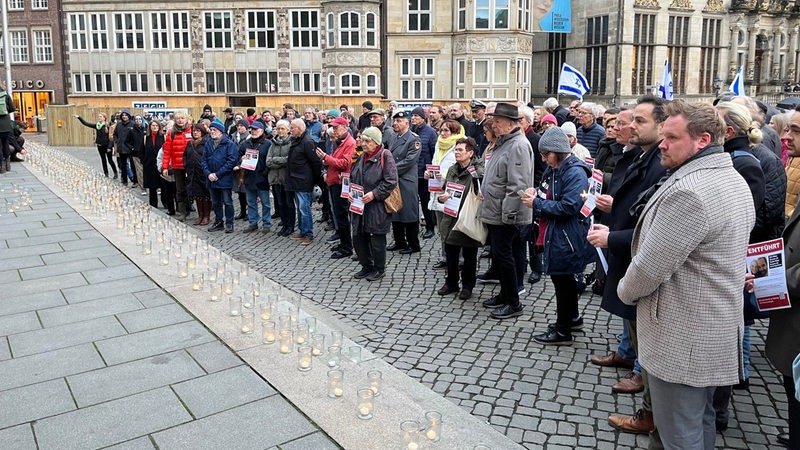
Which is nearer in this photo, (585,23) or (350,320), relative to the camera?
(350,320)

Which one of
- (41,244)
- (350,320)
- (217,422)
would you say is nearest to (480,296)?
(350,320)

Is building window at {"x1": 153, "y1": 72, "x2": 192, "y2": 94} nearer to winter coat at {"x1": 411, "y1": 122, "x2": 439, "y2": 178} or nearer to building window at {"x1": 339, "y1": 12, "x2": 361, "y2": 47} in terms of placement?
building window at {"x1": 339, "y1": 12, "x2": 361, "y2": 47}

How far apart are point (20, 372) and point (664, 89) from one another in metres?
13.3

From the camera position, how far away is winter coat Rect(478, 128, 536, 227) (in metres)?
7.02

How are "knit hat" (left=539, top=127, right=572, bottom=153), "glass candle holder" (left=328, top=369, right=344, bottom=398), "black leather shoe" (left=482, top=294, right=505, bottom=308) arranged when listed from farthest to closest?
"black leather shoe" (left=482, top=294, right=505, bottom=308) < "knit hat" (left=539, top=127, right=572, bottom=153) < "glass candle holder" (left=328, top=369, right=344, bottom=398)

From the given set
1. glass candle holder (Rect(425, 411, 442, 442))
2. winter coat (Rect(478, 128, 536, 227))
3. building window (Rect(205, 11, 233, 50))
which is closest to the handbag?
winter coat (Rect(478, 128, 536, 227))

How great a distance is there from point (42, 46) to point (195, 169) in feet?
120

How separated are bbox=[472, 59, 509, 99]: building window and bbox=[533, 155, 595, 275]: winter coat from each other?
2688 cm

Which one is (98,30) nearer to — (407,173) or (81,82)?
(81,82)

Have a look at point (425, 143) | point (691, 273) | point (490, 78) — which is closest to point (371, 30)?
point (490, 78)

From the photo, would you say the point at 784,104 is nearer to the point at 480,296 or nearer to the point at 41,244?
the point at 480,296

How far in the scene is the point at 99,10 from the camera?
1457 inches

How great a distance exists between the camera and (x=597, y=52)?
36.8 meters

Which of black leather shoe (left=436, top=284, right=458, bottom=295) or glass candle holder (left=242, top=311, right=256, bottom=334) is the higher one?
glass candle holder (left=242, top=311, right=256, bottom=334)
